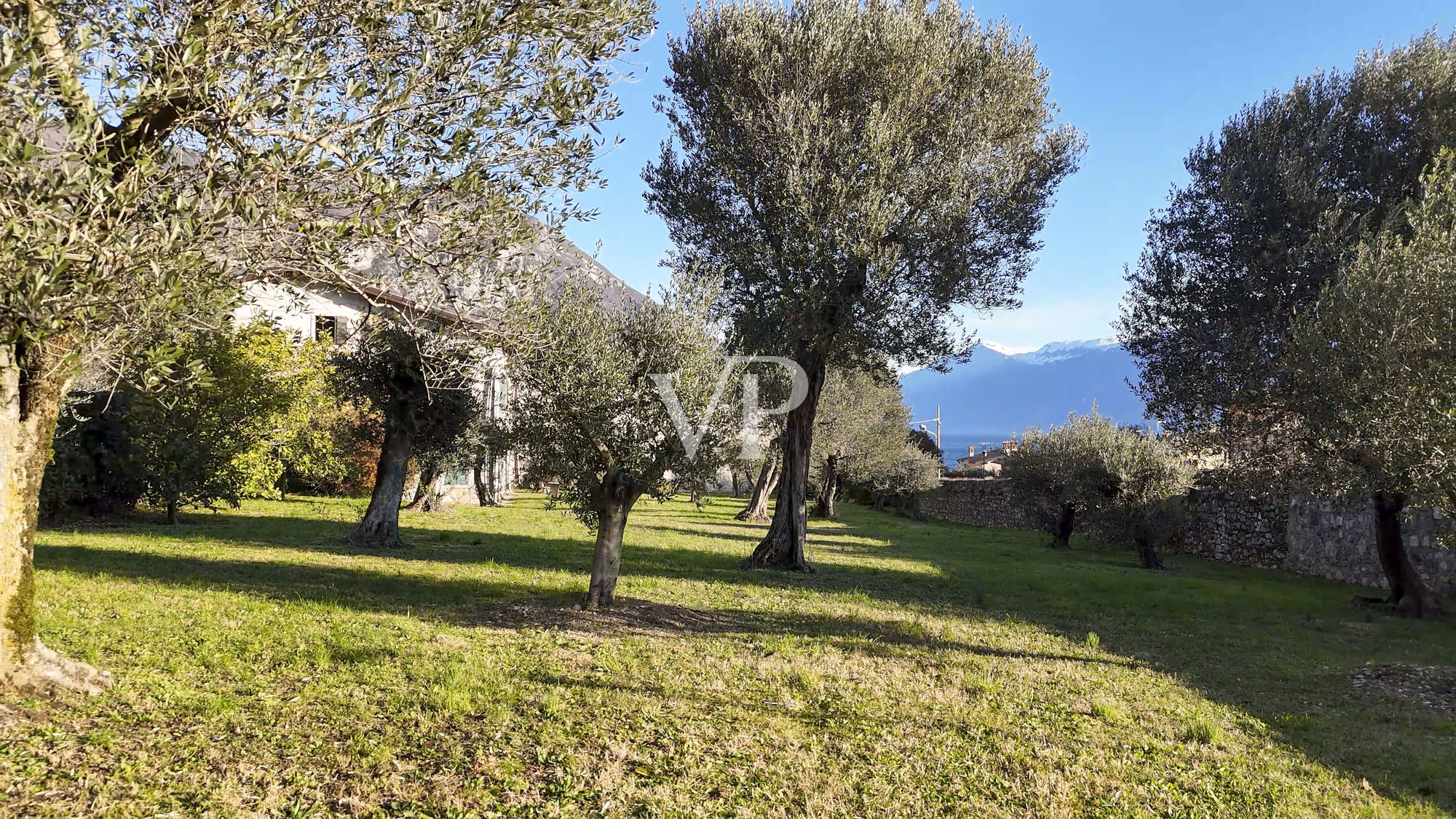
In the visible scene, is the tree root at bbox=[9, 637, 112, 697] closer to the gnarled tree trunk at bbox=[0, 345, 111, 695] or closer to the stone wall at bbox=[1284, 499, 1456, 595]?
the gnarled tree trunk at bbox=[0, 345, 111, 695]

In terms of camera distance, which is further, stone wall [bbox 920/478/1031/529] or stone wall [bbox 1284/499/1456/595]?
stone wall [bbox 920/478/1031/529]

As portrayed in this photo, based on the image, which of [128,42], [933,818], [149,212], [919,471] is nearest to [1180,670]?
[933,818]

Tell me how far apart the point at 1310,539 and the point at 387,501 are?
86.4 feet

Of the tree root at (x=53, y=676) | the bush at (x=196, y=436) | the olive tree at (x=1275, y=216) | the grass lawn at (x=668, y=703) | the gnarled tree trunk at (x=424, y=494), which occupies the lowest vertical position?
the grass lawn at (x=668, y=703)

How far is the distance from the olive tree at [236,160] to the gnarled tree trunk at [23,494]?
0.02 m

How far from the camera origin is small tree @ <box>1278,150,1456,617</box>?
12.0 metres

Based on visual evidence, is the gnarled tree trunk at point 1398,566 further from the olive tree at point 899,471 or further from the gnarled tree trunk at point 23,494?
the olive tree at point 899,471

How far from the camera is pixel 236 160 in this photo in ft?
22.3

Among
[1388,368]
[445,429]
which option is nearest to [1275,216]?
[1388,368]

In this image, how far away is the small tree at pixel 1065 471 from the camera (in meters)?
26.6

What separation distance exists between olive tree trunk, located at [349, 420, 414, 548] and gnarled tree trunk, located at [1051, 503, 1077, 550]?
2378cm

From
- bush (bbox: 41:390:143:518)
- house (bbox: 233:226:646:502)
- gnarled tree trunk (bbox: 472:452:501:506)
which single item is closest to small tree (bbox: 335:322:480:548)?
house (bbox: 233:226:646:502)

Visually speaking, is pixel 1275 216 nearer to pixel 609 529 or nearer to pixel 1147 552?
pixel 1147 552

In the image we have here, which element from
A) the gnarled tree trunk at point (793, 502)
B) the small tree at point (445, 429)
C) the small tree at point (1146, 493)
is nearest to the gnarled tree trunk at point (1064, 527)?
the small tree at point (1146, 493)
